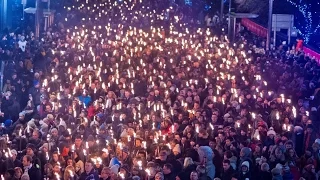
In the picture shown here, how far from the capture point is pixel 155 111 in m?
17.8

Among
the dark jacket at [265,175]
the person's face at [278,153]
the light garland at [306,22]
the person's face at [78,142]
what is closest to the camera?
the dark jacket at [265,175]

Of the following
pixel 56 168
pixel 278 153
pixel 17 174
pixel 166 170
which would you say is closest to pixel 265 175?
pixel 278 153

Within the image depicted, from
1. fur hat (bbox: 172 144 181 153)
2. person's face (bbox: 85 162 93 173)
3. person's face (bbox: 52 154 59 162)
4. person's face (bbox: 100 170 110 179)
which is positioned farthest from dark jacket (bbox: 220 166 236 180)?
person's face (bbox: 52 154 59 162)

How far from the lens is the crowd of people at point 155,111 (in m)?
13.5

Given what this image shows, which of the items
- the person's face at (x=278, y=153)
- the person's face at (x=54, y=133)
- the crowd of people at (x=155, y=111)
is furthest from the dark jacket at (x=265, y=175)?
the person's face at (x=54, y=133)

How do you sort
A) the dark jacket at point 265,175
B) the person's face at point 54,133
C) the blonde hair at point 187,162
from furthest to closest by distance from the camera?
the person's face at point 54,133, the blonde hair at point 187,162, the dark jacket at point 265,175

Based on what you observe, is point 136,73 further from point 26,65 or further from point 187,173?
point 187,173

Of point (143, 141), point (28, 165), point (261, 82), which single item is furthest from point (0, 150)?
point (261, 82)

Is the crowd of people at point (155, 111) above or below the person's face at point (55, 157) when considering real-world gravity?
below

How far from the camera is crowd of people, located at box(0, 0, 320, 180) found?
13.5 metres

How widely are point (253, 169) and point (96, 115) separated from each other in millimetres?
5068

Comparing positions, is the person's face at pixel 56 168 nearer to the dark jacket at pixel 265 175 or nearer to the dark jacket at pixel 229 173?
the dark jacket at pixel 229 173

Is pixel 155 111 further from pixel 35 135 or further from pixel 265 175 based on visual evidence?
pixel 265 175

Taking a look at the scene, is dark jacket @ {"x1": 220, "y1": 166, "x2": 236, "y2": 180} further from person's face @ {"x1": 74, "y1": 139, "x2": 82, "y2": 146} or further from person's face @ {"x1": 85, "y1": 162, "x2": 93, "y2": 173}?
person's face @ {"x1": 74, "y1": 139, "x2": 82, "y2": 146}
